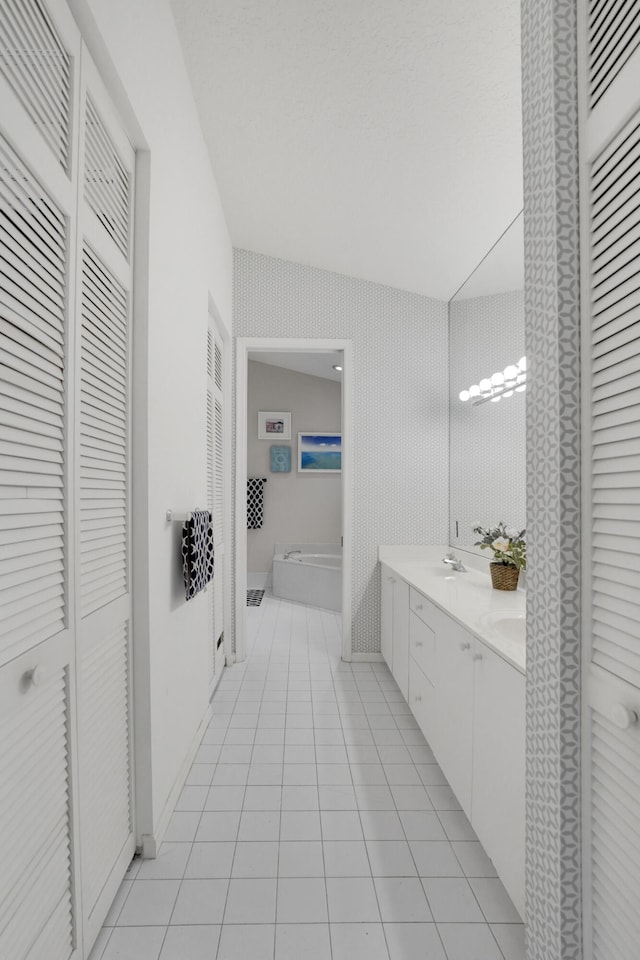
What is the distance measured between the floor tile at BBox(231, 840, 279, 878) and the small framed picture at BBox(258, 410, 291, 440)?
16.2ft

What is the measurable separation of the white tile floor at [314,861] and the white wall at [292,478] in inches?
145

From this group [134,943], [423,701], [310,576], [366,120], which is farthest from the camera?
[310,576]

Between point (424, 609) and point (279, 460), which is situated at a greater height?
point (279, 460)

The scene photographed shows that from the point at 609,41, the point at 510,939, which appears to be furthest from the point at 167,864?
the point at 609,41

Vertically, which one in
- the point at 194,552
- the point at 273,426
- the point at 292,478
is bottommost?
the point at 194,552

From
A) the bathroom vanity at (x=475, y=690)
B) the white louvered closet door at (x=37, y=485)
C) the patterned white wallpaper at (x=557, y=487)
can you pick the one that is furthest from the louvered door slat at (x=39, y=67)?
the bathroom vanity at (x=475, y=690)

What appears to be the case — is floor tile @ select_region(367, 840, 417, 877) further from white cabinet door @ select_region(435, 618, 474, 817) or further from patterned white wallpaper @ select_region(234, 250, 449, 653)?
patterned white wallpaper @ select_region(234, 250, 449, 653)

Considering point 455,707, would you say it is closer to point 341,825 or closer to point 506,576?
point 341,825

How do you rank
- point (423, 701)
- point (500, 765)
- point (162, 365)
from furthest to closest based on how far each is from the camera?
1. point (423, 701)
2. point (162, 365)
3. point (500, 765)

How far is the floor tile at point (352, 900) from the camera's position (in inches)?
56.1

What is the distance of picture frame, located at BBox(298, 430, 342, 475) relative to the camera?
20.8 feet

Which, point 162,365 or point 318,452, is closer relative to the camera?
point 162,365

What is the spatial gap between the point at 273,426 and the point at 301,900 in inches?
206

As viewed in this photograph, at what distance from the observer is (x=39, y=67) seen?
102 centimetres
